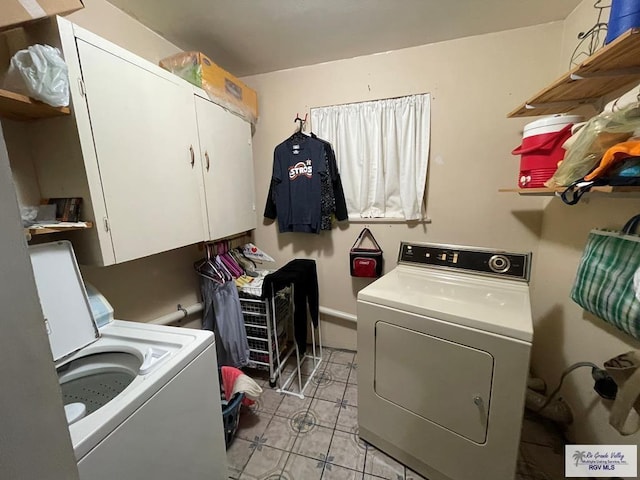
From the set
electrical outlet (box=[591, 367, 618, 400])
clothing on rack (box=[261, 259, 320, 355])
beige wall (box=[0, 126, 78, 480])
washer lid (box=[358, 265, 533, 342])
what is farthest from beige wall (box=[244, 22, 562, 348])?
beige wall (box=[0, 126, 78, 480])

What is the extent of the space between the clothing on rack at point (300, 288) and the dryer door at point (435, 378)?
2.36 ft

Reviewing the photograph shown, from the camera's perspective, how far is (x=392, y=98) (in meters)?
1.93

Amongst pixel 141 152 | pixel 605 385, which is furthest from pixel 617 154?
pixel 141 152

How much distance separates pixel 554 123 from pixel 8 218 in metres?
1.83

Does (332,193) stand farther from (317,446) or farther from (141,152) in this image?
(317,446)

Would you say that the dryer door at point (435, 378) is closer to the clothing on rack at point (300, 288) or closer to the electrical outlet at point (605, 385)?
the electrical outlet at point (605, 385)

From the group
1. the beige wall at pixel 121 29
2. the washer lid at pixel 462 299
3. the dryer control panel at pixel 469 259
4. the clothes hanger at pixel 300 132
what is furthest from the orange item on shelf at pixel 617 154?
the beige wall at pixel 121 29

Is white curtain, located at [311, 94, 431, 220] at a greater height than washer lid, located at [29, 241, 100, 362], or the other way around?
white curtain, located at [311, 94, 431, 220]

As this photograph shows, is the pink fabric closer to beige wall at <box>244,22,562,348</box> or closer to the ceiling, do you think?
beige wall at <box>244,22,562,348</box>

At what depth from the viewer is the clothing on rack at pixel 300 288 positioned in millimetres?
1797

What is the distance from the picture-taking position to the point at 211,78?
5.48 feet

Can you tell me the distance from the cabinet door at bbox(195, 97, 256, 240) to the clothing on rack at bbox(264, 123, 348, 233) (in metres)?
0.26

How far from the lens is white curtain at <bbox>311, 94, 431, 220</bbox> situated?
192cm

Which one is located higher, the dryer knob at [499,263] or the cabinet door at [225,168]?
the cabinet door at [225,168]
